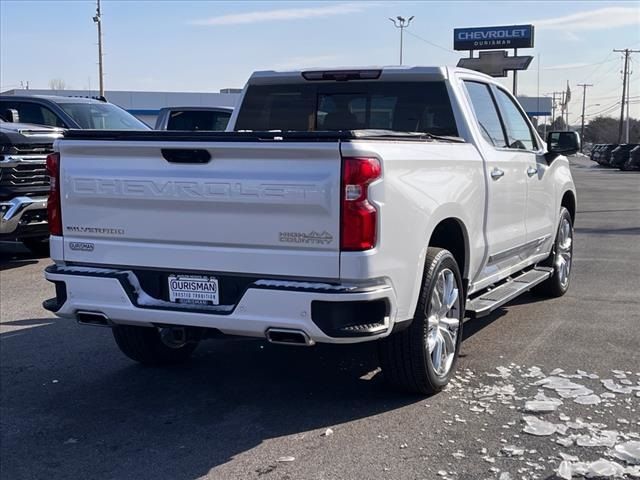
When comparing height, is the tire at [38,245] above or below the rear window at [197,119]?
below

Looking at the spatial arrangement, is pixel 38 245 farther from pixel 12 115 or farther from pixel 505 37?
pixel 505 37

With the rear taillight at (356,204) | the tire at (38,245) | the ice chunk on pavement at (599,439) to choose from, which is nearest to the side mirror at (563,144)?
the ice chunk on pavement at (599,439)

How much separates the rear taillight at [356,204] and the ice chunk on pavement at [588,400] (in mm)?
1850

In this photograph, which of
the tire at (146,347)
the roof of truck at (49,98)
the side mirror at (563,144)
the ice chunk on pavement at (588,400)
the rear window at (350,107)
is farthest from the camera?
the roof of truck at (49,98)

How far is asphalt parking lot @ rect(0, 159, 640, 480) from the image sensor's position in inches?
169

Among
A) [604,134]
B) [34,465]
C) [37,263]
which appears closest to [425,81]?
[34,465]

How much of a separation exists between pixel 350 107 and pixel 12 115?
22.0ft

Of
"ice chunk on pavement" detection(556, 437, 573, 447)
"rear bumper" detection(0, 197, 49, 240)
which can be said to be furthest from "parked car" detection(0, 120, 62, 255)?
"ice chunk on pavement" detection(556, 437, 573, 447)

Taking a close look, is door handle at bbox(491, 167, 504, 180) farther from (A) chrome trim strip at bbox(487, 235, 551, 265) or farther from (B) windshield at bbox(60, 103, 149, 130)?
(B) windshield at bbox(60, 103, 149, 130)

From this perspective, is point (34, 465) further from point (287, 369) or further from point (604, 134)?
point (604, 134)

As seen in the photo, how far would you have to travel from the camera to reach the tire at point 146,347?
5.81 m

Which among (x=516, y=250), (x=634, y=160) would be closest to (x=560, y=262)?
(x=516, y=250)

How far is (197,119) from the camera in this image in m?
14.8

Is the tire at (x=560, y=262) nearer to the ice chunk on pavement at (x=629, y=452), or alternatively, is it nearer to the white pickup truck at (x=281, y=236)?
the white pickup truck at (x=281, y=236)
